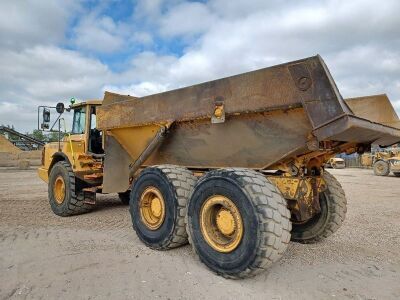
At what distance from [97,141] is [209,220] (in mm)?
4243

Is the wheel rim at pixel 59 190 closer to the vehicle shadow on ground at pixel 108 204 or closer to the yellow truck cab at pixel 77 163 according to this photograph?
the yellow truck cab at pixel 77 163

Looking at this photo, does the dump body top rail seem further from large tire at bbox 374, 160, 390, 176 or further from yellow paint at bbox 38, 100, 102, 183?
large tire at bbox 374, 160, 390, 176

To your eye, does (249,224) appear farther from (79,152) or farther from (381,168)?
(381,168)

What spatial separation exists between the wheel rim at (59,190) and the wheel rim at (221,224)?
4.35m

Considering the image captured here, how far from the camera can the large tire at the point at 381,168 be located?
20.8m

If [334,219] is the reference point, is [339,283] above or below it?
below

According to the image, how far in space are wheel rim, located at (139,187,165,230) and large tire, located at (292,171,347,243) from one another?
1.89 meters

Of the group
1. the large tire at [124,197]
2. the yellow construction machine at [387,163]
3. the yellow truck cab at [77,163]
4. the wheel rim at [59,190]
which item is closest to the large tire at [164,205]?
the yellow truck cab at [77,163]

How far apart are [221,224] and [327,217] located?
165 centimetres

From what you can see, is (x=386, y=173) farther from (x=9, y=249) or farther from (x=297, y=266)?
(x=9, y=249)

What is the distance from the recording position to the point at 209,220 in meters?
3.88

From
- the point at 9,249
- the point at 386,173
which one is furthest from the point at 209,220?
the point at 386,173

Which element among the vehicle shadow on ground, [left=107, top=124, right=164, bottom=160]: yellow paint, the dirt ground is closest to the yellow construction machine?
the dirt ground

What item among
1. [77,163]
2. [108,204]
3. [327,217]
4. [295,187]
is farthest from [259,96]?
[108,204]
